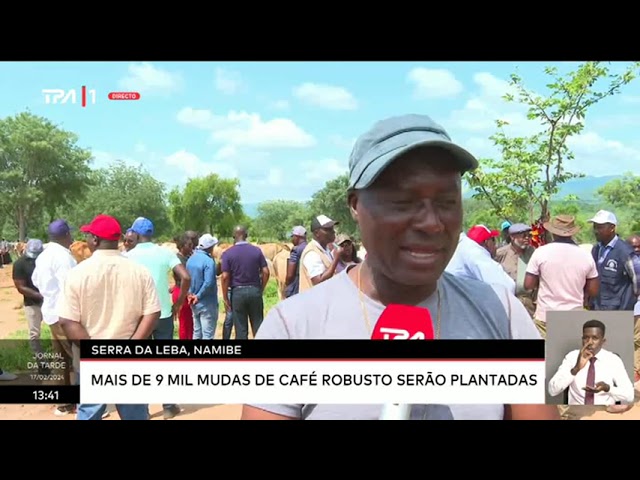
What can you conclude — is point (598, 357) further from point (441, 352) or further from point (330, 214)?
point (330, 214)

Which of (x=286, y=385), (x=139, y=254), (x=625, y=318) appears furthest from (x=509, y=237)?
(x=139, y=254)

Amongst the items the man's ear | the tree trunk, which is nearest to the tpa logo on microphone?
the man's ear

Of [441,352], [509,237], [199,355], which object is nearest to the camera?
[441,352]

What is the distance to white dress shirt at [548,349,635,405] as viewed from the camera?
3.44 m

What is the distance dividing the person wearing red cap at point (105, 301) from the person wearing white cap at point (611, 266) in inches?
100

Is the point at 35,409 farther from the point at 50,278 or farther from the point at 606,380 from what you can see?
the point at 606,380

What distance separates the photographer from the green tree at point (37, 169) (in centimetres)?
336

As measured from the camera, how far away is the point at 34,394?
3.46 m

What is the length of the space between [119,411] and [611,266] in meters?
2.94

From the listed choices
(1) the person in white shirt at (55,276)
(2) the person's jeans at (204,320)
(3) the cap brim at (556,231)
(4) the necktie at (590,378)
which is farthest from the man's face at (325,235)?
(4) the necktie at (590,378)

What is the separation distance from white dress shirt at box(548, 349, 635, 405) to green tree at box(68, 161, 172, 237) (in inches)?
93.9

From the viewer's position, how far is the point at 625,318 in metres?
3.50

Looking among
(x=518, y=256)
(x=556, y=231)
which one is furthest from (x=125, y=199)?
(x=556, y=231)

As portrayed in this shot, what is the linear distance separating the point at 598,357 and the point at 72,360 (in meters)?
2.92
